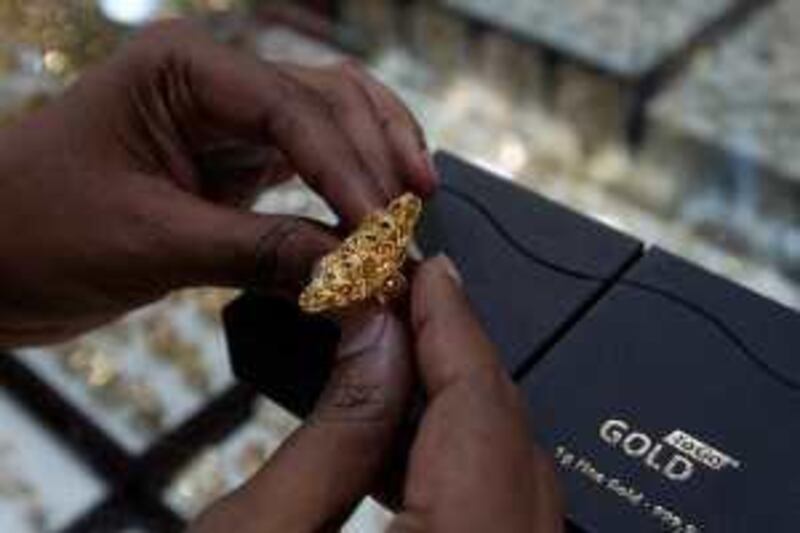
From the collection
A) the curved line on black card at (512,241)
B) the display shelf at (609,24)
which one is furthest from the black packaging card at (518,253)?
the display shelf at (609,24)

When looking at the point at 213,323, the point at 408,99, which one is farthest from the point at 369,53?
the point at 213,323

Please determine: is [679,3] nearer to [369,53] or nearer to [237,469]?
[369,53]

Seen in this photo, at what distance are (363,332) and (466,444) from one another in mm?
82

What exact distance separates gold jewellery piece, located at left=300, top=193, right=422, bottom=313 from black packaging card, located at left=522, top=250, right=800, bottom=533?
11 cm

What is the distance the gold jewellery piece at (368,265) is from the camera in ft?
1.61

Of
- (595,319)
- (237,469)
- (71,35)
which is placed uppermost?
(595,319)

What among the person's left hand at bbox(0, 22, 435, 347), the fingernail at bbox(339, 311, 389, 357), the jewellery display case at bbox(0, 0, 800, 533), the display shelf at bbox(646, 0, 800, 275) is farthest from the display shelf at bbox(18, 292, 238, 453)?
the display shelf at bbox(646, 0, 800, 275)

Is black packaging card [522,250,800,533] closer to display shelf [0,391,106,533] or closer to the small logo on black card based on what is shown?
the small logo on black card

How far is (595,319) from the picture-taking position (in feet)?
1.98

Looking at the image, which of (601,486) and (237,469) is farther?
(237,469)

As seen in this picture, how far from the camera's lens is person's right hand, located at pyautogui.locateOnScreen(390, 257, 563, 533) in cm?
43

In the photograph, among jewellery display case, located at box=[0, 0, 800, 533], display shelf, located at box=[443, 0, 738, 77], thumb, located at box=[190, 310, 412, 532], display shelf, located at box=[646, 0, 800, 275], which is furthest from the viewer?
display shelf, located at box=[443, 0, 738, 77]

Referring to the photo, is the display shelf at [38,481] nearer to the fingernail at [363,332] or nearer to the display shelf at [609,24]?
the fingernail at [363,332]

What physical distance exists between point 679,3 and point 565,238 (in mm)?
693
